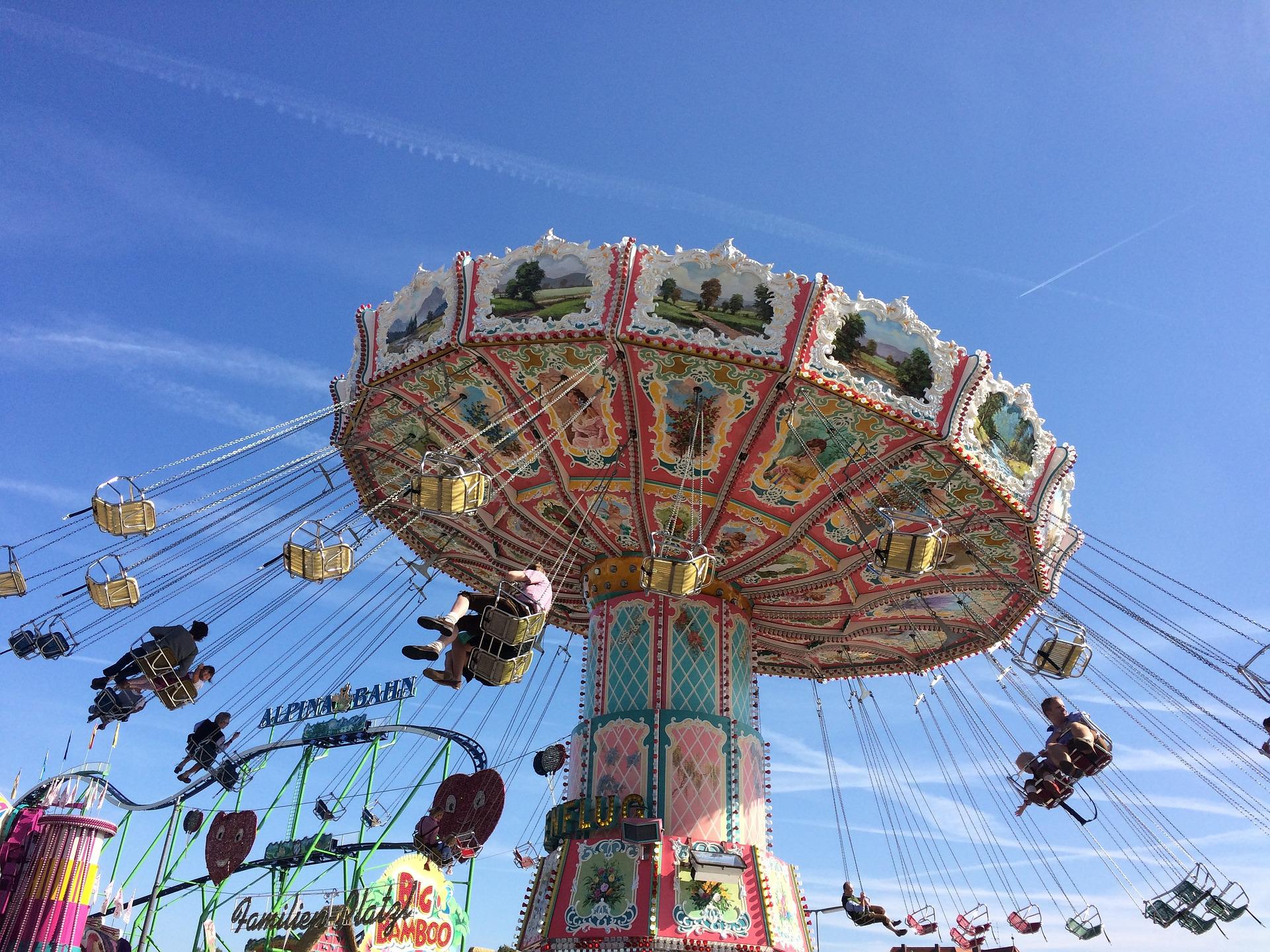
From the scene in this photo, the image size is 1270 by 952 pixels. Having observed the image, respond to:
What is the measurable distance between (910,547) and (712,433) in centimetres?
309

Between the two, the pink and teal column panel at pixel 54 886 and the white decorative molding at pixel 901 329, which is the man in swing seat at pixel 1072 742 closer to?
the white decorative molding at pixel 901 329

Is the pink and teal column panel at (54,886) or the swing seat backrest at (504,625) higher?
the pink and teal column panel at (54,886)

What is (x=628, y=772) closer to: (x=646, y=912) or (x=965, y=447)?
(x=646, y=912)

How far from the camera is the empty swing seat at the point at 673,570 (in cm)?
1172

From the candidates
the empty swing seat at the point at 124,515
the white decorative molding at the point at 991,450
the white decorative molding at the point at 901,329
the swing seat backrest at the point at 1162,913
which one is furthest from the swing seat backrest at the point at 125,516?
the swing seat backrest at the point at 1162,913

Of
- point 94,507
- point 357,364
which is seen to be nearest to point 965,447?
point 357,364

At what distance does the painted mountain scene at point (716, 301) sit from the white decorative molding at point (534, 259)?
690 millimetres

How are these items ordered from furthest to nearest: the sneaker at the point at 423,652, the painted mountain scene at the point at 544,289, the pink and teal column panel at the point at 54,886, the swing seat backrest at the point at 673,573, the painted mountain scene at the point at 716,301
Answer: the pink and teal column panel at the point at 54,886 → the painted mountain scene at the point at 544,289 → the painted mountain scene at the point at 716,301 → the swing seat backrest at the point at 673,573 → the sneaker at the point at 423,652

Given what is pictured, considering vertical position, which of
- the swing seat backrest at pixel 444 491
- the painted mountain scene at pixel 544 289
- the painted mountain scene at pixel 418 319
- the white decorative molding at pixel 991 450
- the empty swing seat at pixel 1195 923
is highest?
the painted mountain scene at pixel 418 319

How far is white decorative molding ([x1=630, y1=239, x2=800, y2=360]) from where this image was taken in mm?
12141

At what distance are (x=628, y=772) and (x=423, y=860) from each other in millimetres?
9128

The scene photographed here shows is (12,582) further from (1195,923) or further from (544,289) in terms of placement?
(1195,923)

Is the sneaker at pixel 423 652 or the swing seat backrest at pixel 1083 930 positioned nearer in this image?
the sneaker at pixel 423 652

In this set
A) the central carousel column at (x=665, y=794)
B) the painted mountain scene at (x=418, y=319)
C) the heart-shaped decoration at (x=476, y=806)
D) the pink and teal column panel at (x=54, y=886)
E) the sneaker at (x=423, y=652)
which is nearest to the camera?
the sneaker at (x=423, y=652)
